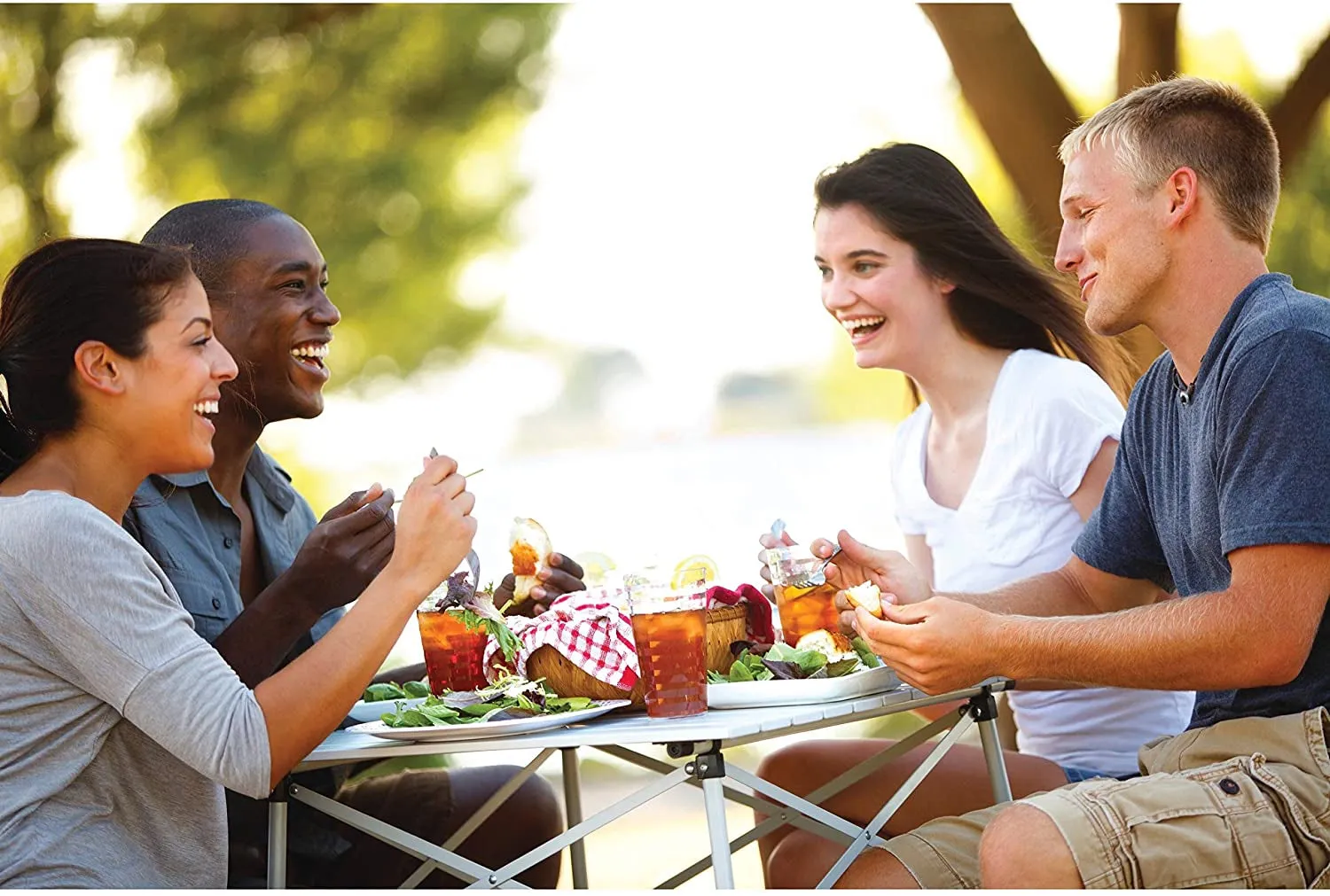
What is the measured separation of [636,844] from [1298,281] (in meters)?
3.11

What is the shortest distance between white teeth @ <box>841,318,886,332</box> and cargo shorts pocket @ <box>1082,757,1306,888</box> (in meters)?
1.53

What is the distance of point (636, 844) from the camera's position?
5750 millimetres

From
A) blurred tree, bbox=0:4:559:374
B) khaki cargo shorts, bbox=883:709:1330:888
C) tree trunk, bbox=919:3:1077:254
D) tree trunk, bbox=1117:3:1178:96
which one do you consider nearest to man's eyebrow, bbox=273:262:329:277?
khaki cargo shorts, bbox=883:709:1330:888

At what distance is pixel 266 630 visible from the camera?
2.27m

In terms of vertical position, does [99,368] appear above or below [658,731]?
above

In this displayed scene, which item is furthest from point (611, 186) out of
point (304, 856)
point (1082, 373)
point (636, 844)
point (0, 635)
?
point (0, 635)

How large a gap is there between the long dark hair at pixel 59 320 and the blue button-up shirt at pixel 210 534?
1.36ft

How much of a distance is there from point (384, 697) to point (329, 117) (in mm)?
3581

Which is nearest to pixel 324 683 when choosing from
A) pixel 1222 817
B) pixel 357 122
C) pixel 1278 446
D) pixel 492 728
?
pixel 492 728

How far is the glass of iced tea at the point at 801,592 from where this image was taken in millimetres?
2336

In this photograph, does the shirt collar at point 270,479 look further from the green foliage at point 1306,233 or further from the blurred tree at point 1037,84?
the green foliage at point 1306,233

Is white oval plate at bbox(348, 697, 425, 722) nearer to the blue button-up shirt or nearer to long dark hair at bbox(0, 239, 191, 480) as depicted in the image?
the blue button-up shirt

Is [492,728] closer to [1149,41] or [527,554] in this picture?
[527,554]

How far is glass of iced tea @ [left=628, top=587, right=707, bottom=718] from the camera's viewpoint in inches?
79.7
